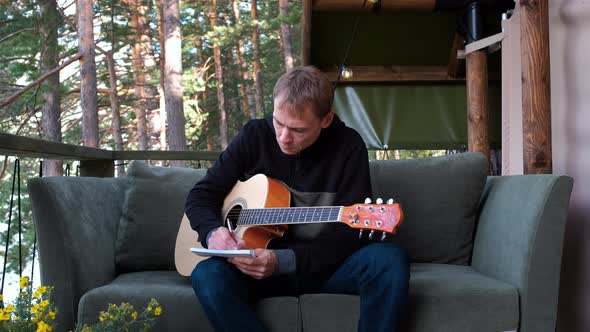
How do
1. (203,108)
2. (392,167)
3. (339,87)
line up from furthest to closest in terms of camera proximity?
(203,108) → (339,87) → (392,167)

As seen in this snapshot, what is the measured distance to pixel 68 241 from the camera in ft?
8.13

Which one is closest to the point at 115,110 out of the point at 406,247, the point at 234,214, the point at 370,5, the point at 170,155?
the point at 370,5

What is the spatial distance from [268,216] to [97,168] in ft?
6.63

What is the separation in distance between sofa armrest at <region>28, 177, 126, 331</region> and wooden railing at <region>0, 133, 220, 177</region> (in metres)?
0.21

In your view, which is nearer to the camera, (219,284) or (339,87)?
(219,284)

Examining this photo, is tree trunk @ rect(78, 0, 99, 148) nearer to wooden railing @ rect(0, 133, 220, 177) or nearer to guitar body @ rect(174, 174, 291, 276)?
wooden railing @ rect(0, 133, 220, 177)

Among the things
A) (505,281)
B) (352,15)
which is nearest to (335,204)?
(505,281)

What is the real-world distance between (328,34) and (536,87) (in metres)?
3.39

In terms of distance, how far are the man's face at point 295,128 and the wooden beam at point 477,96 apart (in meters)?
2.67

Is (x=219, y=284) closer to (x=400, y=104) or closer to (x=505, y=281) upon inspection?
(x=505, y=281)

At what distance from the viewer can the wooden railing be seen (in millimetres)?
2613

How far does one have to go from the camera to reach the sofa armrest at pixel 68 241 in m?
2.42

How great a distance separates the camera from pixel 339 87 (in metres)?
6.80

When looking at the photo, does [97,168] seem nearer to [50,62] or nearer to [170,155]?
[170,155]
